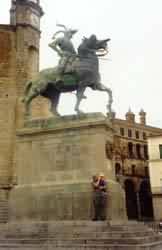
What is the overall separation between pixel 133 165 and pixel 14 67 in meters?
35.0

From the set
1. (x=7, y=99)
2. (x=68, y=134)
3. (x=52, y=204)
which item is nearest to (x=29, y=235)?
(x=52, y=204)

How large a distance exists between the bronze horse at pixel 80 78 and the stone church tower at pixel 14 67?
56.3 feet

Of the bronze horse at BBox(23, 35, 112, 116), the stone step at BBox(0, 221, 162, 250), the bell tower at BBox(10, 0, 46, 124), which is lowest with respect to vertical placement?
the stone step at BBox(0, 221, 162, 250)

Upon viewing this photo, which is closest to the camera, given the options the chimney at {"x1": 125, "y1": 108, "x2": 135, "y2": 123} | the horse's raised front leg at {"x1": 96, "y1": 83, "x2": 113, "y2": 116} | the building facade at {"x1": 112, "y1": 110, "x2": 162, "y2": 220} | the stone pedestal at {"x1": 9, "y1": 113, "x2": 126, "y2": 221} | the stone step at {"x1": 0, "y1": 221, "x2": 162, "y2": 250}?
the stone step at {"x1": 0, "y1": 221, "x2": 162, "y2": 250}

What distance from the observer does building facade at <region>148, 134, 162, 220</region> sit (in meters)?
48.0

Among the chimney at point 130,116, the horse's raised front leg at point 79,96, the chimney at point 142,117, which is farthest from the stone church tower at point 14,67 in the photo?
the chimney at point 142,117

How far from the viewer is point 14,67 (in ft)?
116

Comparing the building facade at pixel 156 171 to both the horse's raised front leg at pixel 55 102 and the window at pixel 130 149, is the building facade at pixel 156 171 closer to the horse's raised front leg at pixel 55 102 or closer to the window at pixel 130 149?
the window at pixel 130 149

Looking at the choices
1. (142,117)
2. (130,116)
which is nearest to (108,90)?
(130,116)

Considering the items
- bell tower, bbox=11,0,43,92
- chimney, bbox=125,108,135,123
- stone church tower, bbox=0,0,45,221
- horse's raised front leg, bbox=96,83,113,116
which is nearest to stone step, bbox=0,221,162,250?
horse's raised front leg, bbox=96,83,113,116

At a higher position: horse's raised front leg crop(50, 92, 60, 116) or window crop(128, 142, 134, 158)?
window crop(128, 142, 134, 158)

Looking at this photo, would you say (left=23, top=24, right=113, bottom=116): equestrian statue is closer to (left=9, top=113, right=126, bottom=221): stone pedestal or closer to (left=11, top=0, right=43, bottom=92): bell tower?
(left=9, top=113, right=126, bottom=221): stone pedestal

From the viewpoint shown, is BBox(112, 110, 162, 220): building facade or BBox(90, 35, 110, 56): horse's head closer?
BBox(90, 35, 110, 56): horse's head

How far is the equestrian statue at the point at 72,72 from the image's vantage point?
1525cm
